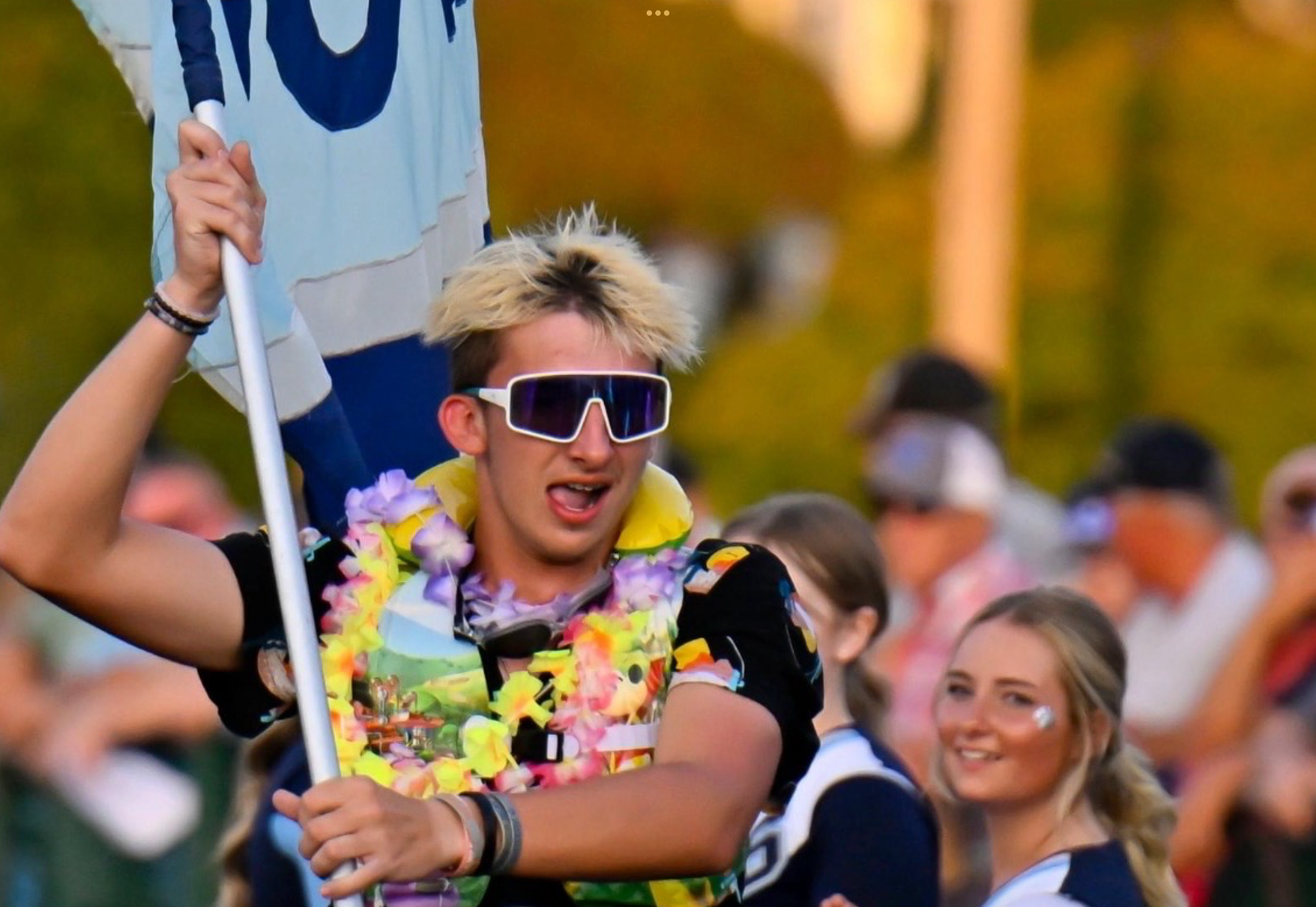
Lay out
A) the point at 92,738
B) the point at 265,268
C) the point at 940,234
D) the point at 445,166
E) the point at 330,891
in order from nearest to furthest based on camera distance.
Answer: the point at 330,891
the point at 265,268
the point at 445,166
the point at 92,738
the point at 940,234

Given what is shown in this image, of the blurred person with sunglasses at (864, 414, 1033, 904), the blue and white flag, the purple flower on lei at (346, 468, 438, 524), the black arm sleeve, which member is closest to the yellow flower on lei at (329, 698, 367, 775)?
the purple flower on lei at (346, 468, 438, 524)

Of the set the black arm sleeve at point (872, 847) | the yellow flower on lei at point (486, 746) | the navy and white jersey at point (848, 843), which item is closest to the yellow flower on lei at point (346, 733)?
the yellow flower on lei at point (486, 746)

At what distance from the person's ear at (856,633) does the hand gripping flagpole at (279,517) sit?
1.77 meters

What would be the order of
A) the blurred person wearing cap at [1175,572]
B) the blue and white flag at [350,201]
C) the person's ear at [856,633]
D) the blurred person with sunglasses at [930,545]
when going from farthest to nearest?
the blurred person wearing cap at [1175,572], the blurred person with sunglasses at [930,545], the person's ear at [856,633], the blue and white flag at [350,201]

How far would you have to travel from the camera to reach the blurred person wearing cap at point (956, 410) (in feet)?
21.8

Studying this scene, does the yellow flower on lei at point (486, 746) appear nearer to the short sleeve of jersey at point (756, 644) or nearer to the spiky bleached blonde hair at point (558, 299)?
the short sleeve of jersey at point (756, 644)

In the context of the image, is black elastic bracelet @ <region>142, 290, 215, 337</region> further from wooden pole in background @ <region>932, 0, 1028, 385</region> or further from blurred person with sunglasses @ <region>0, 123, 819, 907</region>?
wooden pole in background @ <region>932, 0, 1028, 385</region>

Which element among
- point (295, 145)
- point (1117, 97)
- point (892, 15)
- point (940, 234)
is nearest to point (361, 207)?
point (295, 145)

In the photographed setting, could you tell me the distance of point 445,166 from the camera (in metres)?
3.92

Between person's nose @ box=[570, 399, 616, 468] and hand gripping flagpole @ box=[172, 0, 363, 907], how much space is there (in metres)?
0.35

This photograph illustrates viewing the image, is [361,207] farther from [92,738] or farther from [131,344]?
[92,738]

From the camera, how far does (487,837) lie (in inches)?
108

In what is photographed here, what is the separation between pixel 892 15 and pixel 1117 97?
6.92 m

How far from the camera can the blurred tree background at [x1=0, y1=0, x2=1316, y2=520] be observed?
13.0 metres
